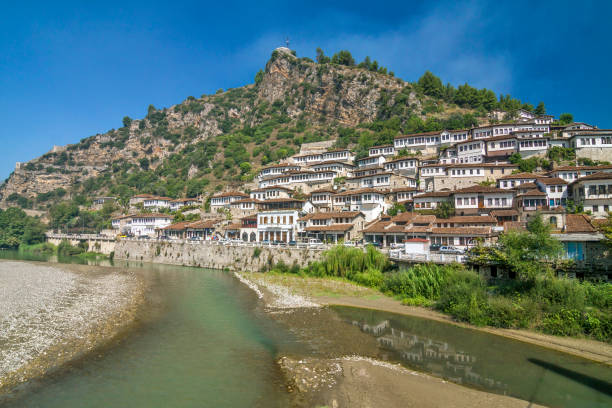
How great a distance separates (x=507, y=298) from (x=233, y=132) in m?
136

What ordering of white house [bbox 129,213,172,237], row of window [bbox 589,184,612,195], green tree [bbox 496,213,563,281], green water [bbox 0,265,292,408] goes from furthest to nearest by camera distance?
white house [bbox 129,213,172,237]
row of window [bbox 589,184,612,195]
green tree [bbox 496,213,563,281]
green water [bbox 0,265,292,408]

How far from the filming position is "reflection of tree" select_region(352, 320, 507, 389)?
46.6 feet

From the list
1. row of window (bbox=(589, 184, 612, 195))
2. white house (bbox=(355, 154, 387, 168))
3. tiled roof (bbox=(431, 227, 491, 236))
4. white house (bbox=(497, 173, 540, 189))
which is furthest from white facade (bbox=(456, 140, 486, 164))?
tiled roof (bbox=(431, 227, 491, 236))

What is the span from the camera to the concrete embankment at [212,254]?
39.2 metres

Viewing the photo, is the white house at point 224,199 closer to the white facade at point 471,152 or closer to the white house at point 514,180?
the white facade at point 471,152

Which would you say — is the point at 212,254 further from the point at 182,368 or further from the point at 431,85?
the point at 431,85

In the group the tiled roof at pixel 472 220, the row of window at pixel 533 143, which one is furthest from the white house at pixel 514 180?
the row of window at pixel 533 143

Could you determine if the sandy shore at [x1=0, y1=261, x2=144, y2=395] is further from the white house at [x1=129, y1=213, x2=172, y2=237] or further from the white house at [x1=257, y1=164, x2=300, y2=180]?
the white house at [x1=257, y1=164, x2=300, y2=180]

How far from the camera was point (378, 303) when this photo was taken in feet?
85.5

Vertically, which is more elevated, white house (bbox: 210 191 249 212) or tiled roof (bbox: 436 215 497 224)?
white house (bbox: 210 191 249 212)

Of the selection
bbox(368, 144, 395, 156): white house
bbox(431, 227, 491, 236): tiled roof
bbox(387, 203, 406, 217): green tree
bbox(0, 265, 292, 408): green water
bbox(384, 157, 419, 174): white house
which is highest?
bbox(368, 144, 395, 156): white house

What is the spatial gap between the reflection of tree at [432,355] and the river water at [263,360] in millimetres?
55

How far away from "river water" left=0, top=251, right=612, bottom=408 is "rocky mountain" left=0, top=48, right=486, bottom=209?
6873 cm

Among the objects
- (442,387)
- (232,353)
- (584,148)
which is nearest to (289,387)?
(232,353)
